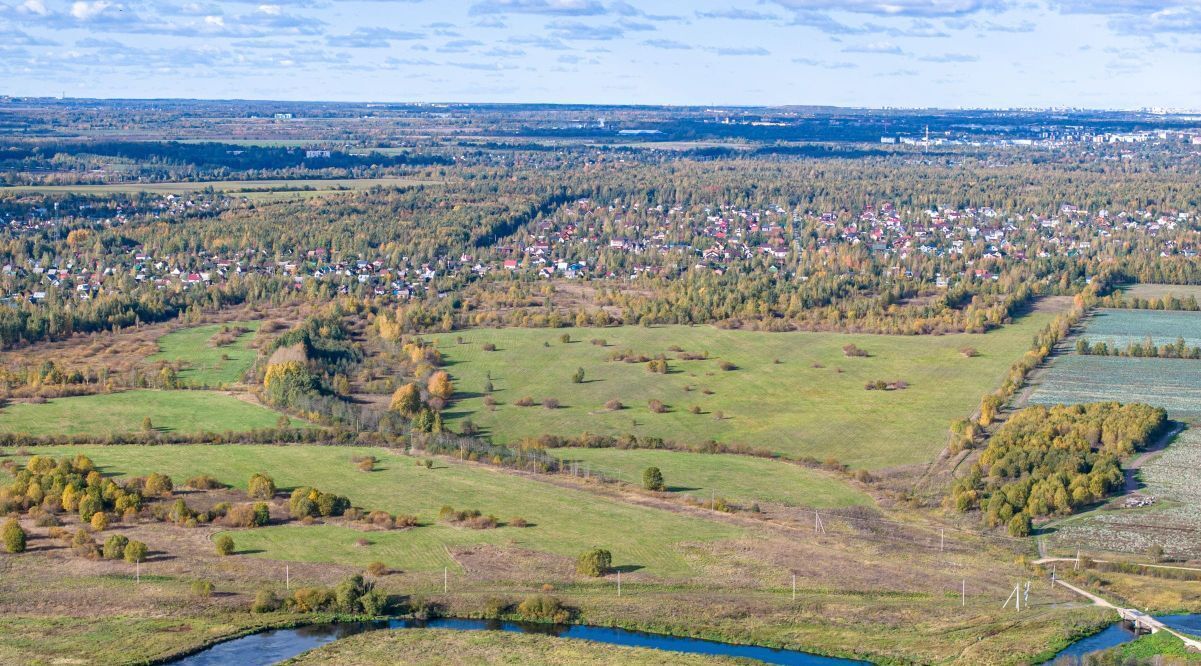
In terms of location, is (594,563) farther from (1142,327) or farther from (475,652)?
(1142,327)

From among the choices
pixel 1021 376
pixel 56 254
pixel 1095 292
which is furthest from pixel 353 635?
pixel 56 254

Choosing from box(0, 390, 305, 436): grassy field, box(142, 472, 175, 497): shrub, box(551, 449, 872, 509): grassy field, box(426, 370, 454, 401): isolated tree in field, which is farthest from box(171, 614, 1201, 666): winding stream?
box(426, 370, 454, 401): isolated tree in field

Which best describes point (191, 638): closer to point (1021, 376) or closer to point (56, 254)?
point (1021, 376)

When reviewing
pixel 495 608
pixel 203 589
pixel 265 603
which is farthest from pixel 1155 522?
pixel 203 589

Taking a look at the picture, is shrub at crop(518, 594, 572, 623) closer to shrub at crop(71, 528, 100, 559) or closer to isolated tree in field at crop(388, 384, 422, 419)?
shrub at crop(71, 528, 100, 559)

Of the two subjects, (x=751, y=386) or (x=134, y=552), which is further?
(x=751, y=386)
